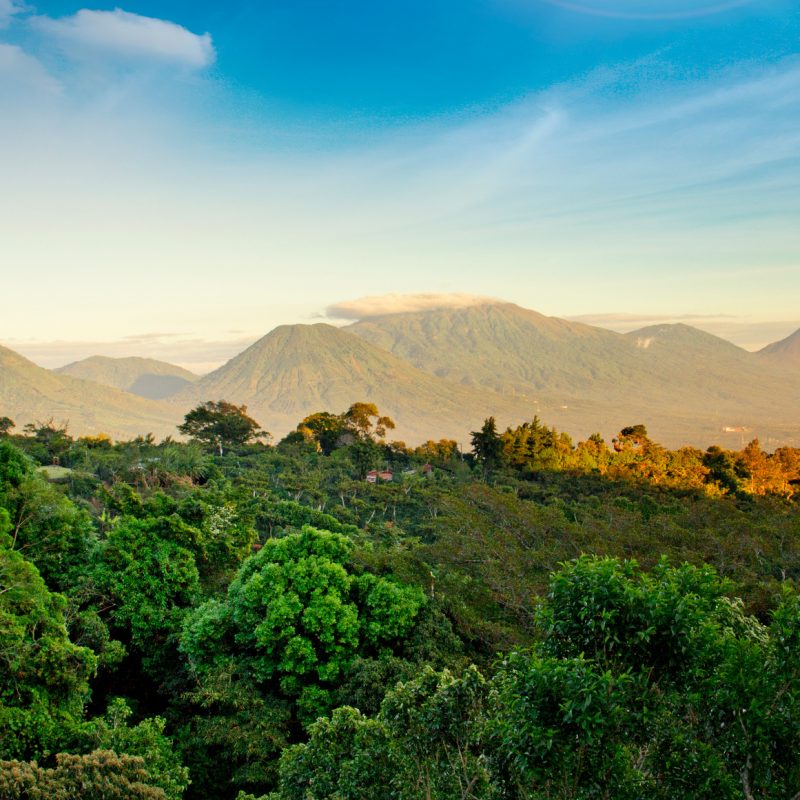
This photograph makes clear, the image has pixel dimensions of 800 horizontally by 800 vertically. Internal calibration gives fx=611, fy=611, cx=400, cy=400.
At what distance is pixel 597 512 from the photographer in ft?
80.8

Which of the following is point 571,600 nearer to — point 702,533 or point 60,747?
point 60,747

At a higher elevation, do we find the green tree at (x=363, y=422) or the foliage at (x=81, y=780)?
the green tree at (x=363, y=422)

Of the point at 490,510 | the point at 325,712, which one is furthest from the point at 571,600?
the point at 490,510

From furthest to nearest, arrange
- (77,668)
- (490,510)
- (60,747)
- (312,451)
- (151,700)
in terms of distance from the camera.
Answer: (312,451), (490,510), (151,700), (77,668), (60,747)

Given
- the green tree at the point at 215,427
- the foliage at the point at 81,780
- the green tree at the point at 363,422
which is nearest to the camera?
the foliage at the point at 81,780

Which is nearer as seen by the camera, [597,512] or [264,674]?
[264,674]

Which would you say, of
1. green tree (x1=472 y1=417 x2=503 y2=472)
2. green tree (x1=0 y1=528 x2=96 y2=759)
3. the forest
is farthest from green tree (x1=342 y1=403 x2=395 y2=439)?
green tree (x1=0 y1=528 x2=96 y2=759)

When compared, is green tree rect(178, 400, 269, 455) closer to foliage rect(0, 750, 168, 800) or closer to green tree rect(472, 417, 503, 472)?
green tree rect(472, 417, 503, 472)

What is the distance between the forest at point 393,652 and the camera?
4.66 metres

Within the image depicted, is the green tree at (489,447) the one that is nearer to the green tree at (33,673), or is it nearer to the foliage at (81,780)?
the green tree at (33,673)

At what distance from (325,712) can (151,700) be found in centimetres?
497

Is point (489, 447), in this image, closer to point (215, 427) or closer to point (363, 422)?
point (363, 422)

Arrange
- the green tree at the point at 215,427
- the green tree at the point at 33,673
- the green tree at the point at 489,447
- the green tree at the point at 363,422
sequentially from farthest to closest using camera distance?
the green tree at the point at 363,422
the green tree at the point at 215,427
the green tree at the point at 489,447
the green tree at the point at 33,673

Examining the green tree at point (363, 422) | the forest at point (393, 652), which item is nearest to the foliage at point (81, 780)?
the forest at point (393, 652)
